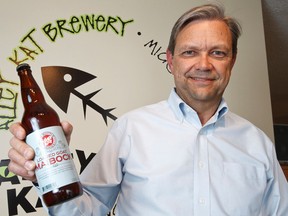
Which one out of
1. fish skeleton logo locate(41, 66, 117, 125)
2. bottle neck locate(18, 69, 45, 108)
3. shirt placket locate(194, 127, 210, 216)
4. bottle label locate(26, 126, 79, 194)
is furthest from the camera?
fish skeleton logo locate(41, 66, 117, 125)

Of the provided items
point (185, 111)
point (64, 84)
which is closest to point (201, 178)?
point (185, 111)

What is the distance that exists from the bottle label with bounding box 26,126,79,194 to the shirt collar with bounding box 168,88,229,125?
430 mm

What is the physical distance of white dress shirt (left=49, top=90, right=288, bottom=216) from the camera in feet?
2.70

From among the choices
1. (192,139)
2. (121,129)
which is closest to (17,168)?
(121,129)

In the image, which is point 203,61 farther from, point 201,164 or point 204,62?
point 201,164

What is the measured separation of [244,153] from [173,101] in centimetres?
26

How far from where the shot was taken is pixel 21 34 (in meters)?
1.24

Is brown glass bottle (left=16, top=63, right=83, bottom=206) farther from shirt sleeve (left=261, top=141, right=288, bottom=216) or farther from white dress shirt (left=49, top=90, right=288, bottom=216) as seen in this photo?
shirt sleeve (left=261, top=141, right=288, bottom=216)

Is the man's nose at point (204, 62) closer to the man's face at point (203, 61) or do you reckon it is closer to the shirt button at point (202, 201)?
the man's face at point (203, 61)

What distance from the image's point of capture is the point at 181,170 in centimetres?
85

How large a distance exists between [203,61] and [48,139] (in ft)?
1.66

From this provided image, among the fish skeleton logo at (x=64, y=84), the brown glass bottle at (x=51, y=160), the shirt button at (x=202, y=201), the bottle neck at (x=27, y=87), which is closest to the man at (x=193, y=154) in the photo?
the shirt button at (x=202, y=201)

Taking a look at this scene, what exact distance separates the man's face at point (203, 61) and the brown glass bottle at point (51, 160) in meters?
0.42

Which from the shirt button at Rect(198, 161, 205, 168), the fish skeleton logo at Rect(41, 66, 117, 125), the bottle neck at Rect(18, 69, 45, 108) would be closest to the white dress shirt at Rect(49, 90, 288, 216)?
the shirt button at Rect(198, 161, 205, 168)
